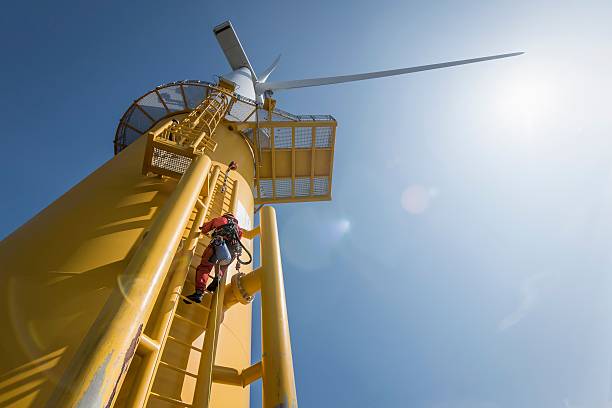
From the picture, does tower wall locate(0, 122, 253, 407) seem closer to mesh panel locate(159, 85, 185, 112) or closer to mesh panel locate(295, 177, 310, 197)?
mesh panel locate(159, 85, 185, 112)

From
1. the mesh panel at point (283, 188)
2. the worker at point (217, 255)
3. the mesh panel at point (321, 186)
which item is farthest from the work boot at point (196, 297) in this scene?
the mesh panel at point (321, 186)

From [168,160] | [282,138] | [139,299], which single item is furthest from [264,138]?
[139,299]

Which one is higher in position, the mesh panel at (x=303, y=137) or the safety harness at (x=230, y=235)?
the mesh panel at (x=303, y=137)

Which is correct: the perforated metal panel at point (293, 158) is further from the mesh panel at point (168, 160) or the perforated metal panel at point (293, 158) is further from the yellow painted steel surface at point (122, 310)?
the yellow painted steel surface at point (122, 310)

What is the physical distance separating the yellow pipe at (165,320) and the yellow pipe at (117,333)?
602 millimetres

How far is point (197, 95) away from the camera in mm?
10141

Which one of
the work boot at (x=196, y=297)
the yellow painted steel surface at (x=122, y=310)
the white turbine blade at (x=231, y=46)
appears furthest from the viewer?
the white turbine blade at (x=231, y=46)

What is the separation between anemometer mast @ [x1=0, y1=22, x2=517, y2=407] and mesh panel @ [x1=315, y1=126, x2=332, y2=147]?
13.2 ft

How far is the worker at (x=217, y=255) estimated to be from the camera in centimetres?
423

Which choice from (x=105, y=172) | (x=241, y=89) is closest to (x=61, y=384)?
(x=105, y=172)

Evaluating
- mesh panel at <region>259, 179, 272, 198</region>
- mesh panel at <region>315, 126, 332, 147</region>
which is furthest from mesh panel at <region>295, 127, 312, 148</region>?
mesh panel at <region>259, 179, 272, 198</region>

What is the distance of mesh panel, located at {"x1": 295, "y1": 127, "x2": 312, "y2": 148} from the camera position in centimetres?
1089

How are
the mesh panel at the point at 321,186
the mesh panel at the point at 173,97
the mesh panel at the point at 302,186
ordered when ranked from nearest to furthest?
the mesh panel at the point at 173,97 → the mesh panel at the point at 302,186 → the mesh panel at the point at 321,186

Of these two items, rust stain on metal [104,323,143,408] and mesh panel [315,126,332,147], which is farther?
mesh panel [315,126,332,147]
